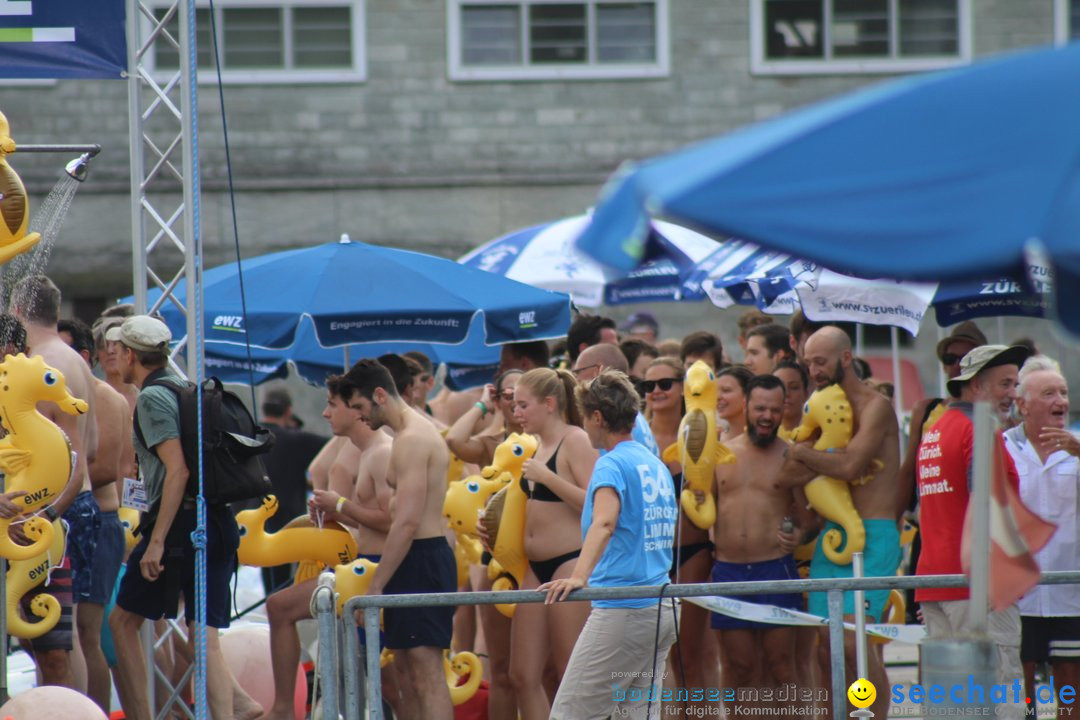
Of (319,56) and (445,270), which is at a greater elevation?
(319,56)

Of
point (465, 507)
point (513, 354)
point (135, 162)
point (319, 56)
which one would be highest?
point (319, 56)

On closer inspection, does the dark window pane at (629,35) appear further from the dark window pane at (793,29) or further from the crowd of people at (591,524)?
the crowd of people at (591,524)

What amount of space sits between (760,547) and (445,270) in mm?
3165

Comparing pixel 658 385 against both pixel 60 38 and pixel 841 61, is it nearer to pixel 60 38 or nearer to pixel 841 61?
pixel 60 38

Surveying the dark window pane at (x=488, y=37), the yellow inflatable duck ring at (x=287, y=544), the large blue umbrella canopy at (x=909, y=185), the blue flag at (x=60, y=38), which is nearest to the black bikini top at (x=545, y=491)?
the yellow inflatable duck ring at (x=287, y=544)

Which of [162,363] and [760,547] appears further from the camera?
[760,547]

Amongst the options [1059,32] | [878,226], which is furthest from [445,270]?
[1059,32]

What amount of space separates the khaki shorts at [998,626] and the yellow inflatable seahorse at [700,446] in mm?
1351

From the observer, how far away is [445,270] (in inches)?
389

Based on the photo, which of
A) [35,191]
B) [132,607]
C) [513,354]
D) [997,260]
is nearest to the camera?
[997,260]

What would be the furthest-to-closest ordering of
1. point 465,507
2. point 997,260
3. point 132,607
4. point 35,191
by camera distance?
point 35,191 < point 465,507 < point 132,607 < point 997,260

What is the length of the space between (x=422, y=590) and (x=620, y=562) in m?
1.34

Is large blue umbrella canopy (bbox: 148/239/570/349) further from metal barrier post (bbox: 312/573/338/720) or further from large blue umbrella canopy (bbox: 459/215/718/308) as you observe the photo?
metal barrier post (bbox: 312/573/338/720)

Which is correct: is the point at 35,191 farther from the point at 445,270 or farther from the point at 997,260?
the point at 997,260
